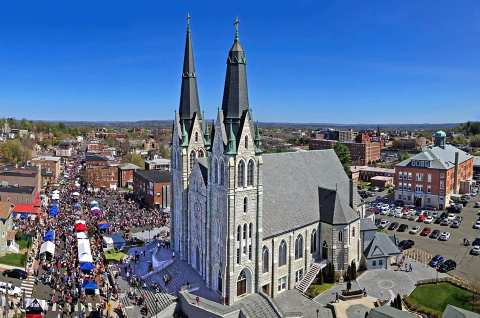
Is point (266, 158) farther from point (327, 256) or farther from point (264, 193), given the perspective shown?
point (327, 256)

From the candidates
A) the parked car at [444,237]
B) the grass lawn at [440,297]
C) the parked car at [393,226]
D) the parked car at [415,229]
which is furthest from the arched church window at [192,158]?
the parked car at [444,237]

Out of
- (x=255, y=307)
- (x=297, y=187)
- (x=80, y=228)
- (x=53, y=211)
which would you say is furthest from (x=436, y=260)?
(x=53, y=211)

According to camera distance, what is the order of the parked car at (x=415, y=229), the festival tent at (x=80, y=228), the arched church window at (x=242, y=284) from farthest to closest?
the parked car at (x=415, y=229) → the festival tent at (x=80, y=228) → the arched church window at (x=242, y=284)

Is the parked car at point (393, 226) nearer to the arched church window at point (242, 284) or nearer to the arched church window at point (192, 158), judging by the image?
the arched church window at point (192, 158)

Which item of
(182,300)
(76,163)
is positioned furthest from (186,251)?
(76,163)

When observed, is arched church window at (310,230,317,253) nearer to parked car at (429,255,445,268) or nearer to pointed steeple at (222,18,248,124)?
parked car at (429,255,445,268)

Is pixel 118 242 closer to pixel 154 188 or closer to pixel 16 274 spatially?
pixel 16 274

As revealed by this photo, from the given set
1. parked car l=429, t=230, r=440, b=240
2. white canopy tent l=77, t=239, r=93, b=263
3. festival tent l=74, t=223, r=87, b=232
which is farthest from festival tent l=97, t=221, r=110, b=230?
parked car l=429, t=230, r=440, b=240
